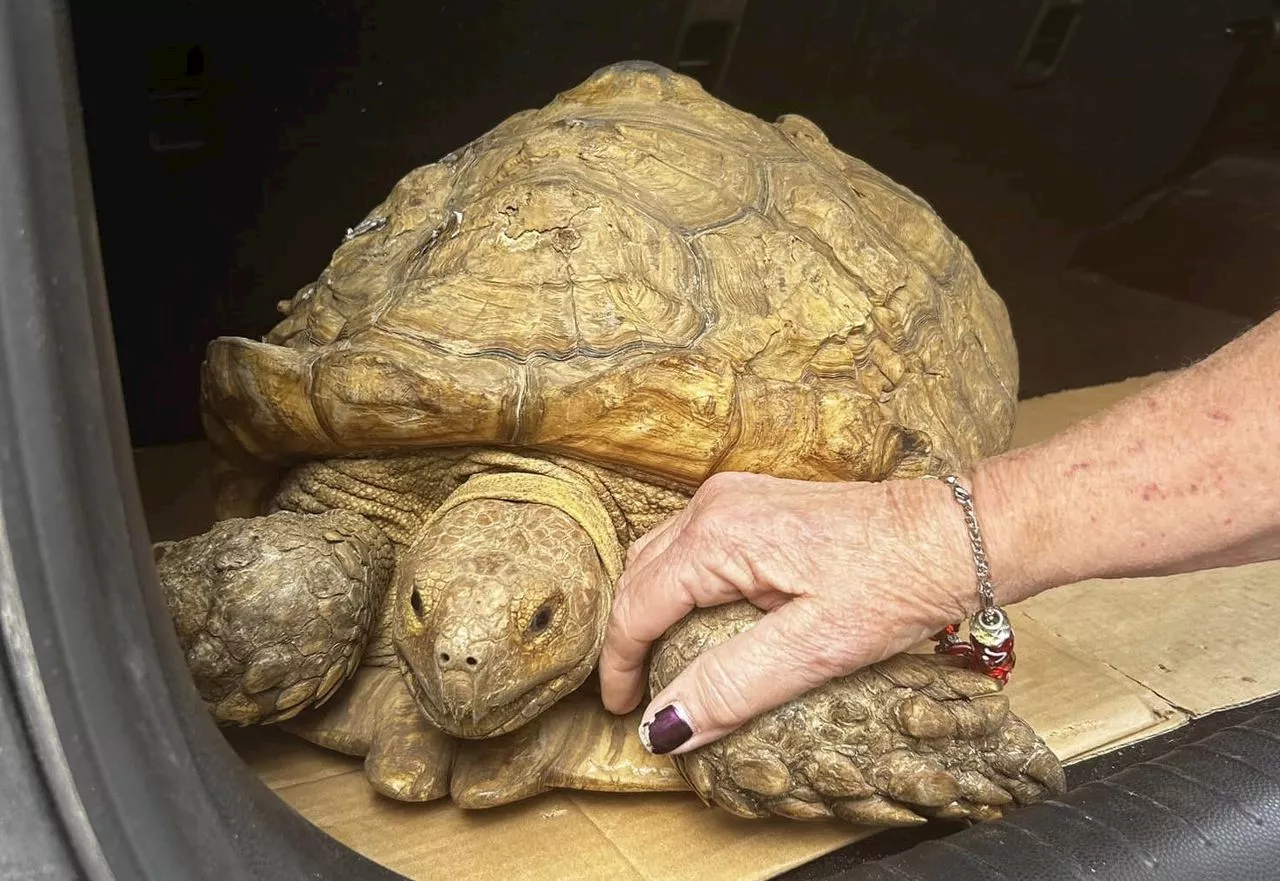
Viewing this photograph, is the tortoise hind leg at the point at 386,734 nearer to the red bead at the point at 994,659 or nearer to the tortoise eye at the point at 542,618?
the tortoise eye at the point at 542,618

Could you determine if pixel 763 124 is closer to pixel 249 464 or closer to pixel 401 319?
pixel 401 319

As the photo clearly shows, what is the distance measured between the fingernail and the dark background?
137 centimetres

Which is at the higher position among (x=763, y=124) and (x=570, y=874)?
(x=763, y=124)

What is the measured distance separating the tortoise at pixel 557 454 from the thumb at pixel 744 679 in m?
0.03

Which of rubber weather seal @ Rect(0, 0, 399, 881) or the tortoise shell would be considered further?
the tortoise shell

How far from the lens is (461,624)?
112 cm

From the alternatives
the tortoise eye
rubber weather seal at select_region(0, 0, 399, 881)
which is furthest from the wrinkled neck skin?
rubber weather seal at select_region(0, 0, 399, 881)

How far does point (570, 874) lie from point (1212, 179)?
2759mm

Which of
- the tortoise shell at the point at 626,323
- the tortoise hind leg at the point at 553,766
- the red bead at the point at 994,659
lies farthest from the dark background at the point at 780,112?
the red bead at the point at 994,659

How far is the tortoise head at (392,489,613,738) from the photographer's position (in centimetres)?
113

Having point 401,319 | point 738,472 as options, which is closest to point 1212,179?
point 738,472

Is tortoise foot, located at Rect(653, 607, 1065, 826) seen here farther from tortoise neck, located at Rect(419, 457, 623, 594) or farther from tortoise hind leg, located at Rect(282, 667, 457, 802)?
tortoise hind leg, located at Rect(282, 667, 457, 802)

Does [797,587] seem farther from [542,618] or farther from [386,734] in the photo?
[386,734]

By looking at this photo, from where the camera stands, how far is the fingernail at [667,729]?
3.75ft
